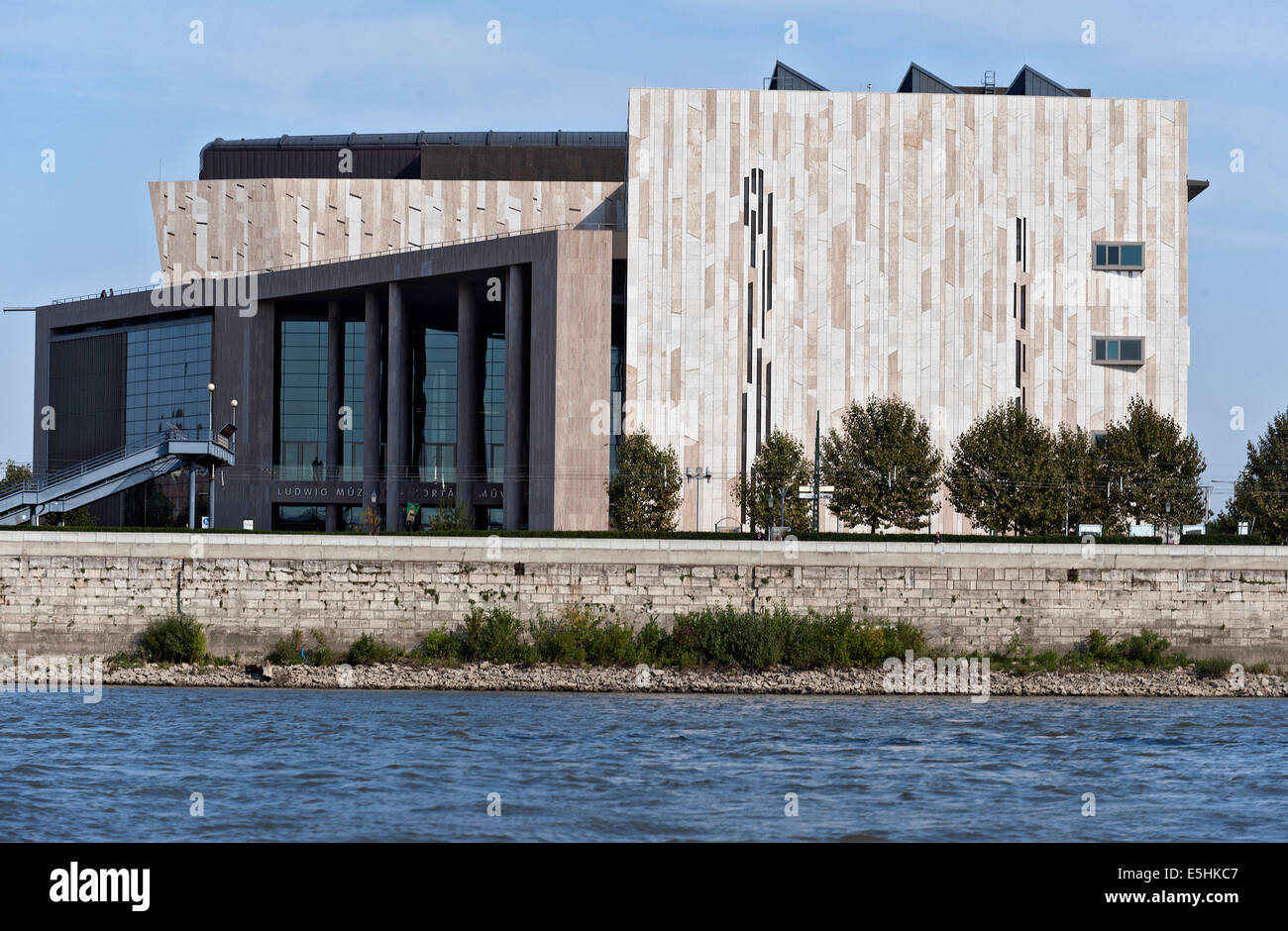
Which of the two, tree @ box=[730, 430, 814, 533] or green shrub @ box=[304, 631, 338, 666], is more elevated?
tree @ box=[730, 430, 814, 533]

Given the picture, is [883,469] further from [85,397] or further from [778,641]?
[85,397]

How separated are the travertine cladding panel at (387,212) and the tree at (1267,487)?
127 ft

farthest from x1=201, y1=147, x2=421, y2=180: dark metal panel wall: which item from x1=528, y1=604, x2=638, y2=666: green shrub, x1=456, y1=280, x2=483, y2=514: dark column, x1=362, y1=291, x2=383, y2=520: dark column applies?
x1=528, y1=604, x2=638, y2=666: green shrub

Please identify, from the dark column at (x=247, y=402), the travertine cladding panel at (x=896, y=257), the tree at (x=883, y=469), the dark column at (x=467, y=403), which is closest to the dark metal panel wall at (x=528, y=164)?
the dark column at (x=467, y=403)

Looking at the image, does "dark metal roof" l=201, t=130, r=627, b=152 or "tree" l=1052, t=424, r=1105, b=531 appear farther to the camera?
"dark metal roof" l=201, t=130, r=627, b=152

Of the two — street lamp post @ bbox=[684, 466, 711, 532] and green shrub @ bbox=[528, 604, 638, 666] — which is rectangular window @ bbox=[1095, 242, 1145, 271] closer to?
street lamp post @ bbox=[684, 466, 711, 532]

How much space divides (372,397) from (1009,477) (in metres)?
37.5

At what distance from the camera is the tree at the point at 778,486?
69.8 m

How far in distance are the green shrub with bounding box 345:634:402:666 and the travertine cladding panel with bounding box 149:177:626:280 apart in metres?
47.1

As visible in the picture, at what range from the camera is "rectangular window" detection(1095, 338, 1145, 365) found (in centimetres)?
7706

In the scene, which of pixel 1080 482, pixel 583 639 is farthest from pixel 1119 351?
pixel 583 639

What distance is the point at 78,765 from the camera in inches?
1185

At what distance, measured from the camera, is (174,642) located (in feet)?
156
